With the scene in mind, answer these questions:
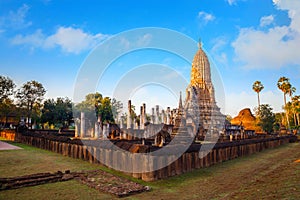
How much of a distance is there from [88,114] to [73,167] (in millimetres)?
51711

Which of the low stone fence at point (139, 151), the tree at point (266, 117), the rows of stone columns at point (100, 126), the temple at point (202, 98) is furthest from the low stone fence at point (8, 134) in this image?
the tree at point (266, 117)

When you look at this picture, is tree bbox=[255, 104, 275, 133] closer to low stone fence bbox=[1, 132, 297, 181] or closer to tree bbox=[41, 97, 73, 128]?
low stone fence bbox=[1, 132, 297, 181]

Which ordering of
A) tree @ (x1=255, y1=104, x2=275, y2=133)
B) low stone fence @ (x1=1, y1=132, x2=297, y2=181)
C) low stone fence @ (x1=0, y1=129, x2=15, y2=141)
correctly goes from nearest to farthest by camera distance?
low stone fence @ (x1=1, y1=132, x2=297, y2=181) < low stone fence @ (x1=0, y1=129, x2=15, y2=141) < tree @ (x1=255, y1=104, x2=275, y2=133)

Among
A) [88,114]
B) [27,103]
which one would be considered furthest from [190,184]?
[88,114]

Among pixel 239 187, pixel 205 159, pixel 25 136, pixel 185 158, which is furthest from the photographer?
pixel 25 136

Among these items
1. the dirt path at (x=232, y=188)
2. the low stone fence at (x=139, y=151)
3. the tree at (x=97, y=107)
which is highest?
the tree at (x=97, y=107)

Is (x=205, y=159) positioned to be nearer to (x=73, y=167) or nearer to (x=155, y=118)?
(x=73, y=167)

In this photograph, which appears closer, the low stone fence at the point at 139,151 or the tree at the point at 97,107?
the low stone fence at the point at 139,151

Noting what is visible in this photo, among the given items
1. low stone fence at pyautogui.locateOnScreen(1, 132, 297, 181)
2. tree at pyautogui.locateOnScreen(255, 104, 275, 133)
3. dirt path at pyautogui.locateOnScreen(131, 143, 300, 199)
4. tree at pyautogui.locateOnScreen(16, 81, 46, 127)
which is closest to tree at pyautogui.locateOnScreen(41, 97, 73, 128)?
tree at pyautogui.locateOnScreen(16, 81, 46, 127)

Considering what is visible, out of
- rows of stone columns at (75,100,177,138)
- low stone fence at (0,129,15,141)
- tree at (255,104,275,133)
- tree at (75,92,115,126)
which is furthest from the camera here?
tree at (75,92,115,126)

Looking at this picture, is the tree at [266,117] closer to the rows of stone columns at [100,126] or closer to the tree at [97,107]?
the rows of stone columns at [100,126]

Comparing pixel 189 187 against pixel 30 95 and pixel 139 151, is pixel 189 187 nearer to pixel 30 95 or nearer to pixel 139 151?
pixel 139 151

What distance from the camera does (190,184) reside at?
9.09 meters

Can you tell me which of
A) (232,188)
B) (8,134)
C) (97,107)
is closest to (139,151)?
(232,188)
